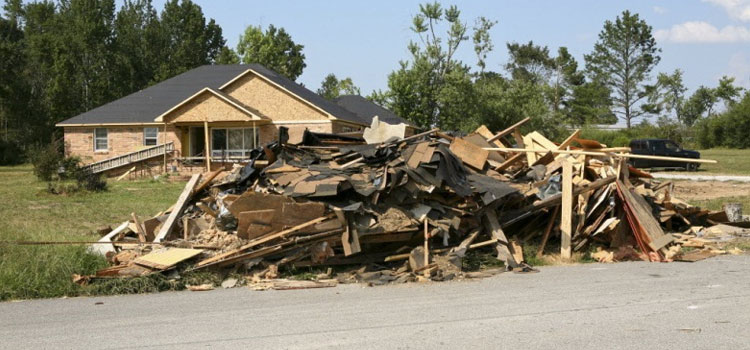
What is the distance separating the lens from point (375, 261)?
987 centimetres

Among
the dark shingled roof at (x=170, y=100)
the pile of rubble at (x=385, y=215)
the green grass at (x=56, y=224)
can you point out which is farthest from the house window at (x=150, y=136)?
the pile of rubble at (x=385, y=215)

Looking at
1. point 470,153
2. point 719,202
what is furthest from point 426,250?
point 719,202

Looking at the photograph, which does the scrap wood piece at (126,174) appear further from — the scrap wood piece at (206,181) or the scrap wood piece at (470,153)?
the scrap wood piece at (470,153)

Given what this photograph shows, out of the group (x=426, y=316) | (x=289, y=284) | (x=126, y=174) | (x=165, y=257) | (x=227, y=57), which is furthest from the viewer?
(x=227, y=57)

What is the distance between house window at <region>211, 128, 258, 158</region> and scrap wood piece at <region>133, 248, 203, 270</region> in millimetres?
25638

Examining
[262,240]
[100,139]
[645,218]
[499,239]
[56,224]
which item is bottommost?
[56,224]

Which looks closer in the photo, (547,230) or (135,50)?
(547,230)

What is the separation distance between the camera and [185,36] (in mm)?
65625

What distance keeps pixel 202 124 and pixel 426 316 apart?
95.4 feet

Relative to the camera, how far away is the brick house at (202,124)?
33156mm

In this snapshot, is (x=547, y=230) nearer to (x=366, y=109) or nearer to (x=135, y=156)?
(x=135, y=156)

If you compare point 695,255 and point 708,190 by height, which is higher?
point 708,190

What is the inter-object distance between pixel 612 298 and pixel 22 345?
611 cm

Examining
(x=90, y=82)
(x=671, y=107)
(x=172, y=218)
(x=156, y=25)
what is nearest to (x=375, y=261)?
(x=172, y=218)
